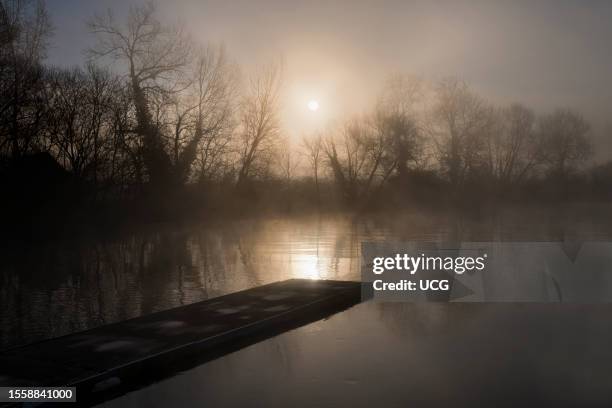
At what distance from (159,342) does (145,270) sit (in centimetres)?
778

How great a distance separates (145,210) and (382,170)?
2881 centimetres

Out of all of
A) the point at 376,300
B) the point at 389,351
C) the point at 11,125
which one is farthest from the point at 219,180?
the point at 389,351

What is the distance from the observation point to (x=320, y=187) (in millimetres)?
63844

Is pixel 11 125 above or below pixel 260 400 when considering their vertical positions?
above

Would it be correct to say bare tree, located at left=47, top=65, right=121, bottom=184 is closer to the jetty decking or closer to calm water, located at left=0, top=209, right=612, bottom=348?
calm water, located at left=0, top=209, right=612, bottom=348

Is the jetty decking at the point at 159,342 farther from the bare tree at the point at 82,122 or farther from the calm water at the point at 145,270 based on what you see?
the bare tree at the point at 82,122

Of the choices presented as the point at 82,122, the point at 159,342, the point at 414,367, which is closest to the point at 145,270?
→ the point at 159,342

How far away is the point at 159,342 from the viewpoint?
6.60 meters

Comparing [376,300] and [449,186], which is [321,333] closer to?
[376,300]

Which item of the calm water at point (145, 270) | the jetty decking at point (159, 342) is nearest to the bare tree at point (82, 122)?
the calm water at point (145, 270)

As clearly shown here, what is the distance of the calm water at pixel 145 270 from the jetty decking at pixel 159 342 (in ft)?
3.15

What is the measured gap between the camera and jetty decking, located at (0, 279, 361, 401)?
5.45m

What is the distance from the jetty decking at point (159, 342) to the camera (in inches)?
215

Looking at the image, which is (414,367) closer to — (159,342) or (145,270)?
(159,342)
